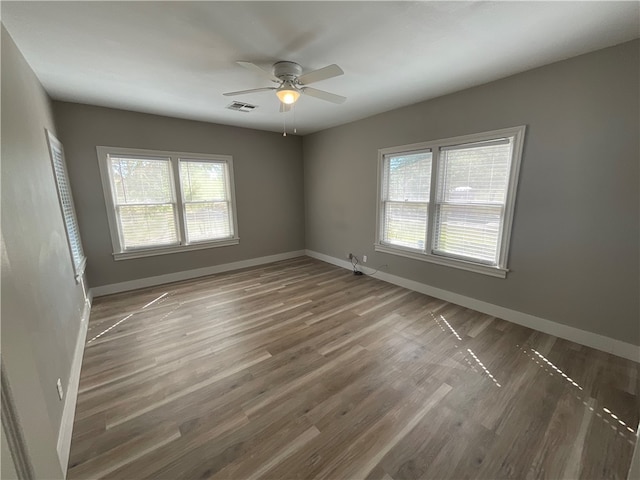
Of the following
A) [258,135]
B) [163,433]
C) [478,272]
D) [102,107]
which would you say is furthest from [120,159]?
[478,272]

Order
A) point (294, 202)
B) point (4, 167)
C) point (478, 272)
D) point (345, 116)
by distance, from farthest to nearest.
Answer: point (294, 202), point (345, 116), point (478, 272), point (4, 167)

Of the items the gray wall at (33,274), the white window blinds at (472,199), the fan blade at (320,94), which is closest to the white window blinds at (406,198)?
the white window blinds at (472,199)

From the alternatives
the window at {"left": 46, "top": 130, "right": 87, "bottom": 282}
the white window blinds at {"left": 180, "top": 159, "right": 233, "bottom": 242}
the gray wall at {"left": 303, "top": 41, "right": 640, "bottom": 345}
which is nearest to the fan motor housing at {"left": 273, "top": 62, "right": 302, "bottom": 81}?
the gray wall at {"left": 303, "top": 41, "right": 640, "bottom": 345}

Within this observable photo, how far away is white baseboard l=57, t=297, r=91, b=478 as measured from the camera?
1430 mm

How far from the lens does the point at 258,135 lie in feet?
15.9

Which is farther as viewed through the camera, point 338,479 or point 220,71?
point 220,71

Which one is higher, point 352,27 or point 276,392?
point 352,27

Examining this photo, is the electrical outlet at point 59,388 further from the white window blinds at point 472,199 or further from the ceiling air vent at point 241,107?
the white window blinds at point 472,199

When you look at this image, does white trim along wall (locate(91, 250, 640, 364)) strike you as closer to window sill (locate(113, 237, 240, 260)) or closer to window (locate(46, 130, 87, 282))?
window sill (locate(113, 237, 240, 260))

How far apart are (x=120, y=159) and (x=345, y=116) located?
334 cm

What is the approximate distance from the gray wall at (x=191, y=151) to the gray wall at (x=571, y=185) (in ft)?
9.49

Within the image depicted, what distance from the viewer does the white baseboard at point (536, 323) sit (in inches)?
89.0

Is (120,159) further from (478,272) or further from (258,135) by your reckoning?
(478,272)

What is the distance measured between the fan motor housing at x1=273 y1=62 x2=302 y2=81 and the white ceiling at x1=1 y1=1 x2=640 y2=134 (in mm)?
51
